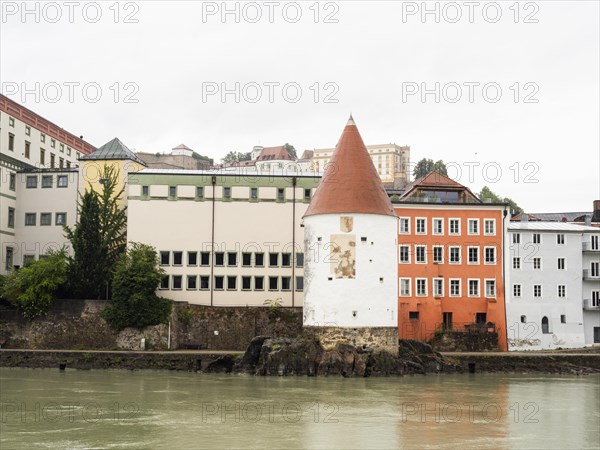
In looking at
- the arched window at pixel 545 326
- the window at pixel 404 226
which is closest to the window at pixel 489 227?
the window at pixel 404 226

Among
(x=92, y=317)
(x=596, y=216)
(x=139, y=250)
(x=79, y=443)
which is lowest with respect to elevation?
(x=79, y=443)

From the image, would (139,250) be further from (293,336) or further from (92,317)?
(293,336)

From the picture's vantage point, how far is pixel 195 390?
4122 centimetres

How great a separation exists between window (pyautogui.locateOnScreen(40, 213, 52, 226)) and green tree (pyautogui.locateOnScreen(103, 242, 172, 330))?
444 inches

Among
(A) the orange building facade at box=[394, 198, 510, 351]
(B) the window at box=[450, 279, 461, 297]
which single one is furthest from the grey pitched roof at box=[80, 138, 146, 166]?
(B) the window at box=[450, 279, 461, 297]

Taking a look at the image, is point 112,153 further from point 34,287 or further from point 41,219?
point 34,287

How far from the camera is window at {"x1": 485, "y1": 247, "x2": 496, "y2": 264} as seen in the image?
61.0 m

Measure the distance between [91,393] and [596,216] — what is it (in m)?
48.9

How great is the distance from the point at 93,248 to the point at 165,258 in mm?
4997

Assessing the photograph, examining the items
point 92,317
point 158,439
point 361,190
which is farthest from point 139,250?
point 158,439

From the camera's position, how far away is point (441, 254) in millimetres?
60875

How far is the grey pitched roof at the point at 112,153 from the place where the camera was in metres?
64.2

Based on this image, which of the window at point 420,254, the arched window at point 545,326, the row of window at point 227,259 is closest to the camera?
the row of window at point 227,259

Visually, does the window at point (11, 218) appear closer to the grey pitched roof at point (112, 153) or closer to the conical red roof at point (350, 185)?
the grey pitched roof at point (112, 153)
